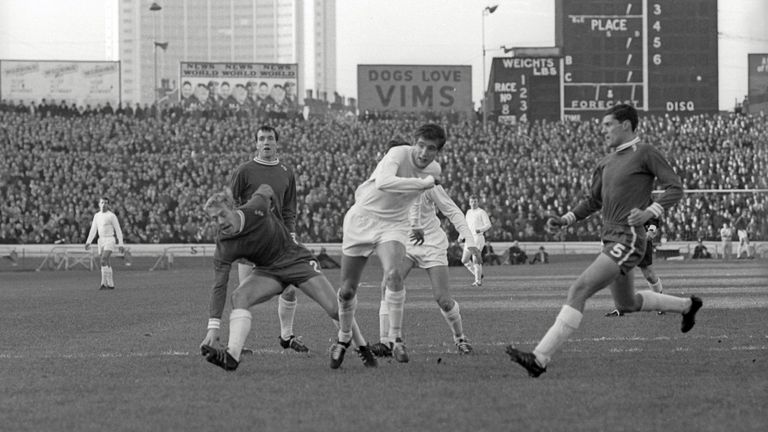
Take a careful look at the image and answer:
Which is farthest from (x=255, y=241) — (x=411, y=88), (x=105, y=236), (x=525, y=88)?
(x=411, y=88)

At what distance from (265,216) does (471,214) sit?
1707 cm

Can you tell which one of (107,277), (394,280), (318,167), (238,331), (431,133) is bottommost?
(107,277)

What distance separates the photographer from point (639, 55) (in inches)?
2594

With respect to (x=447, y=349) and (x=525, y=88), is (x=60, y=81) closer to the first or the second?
(x=525, y=88)

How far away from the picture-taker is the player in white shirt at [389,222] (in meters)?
10.6

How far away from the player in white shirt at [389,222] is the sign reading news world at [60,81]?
7547 cm

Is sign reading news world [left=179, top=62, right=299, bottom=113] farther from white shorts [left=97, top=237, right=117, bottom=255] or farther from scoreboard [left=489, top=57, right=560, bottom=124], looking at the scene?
white shorts [left=97, top=237, right=117, bottom=255]

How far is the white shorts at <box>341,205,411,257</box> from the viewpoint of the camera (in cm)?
1092

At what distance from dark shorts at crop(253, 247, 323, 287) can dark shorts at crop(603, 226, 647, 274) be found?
254 cm

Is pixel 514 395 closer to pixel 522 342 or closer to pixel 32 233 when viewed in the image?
pixel 522 342

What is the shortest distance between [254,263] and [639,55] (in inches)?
2286

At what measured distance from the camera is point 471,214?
88.9 ft

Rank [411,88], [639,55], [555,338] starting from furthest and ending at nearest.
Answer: [411,88]
[639,55]
[555,338]

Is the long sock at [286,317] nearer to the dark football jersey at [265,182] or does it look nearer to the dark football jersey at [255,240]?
the dark football jersey at [265,182]
